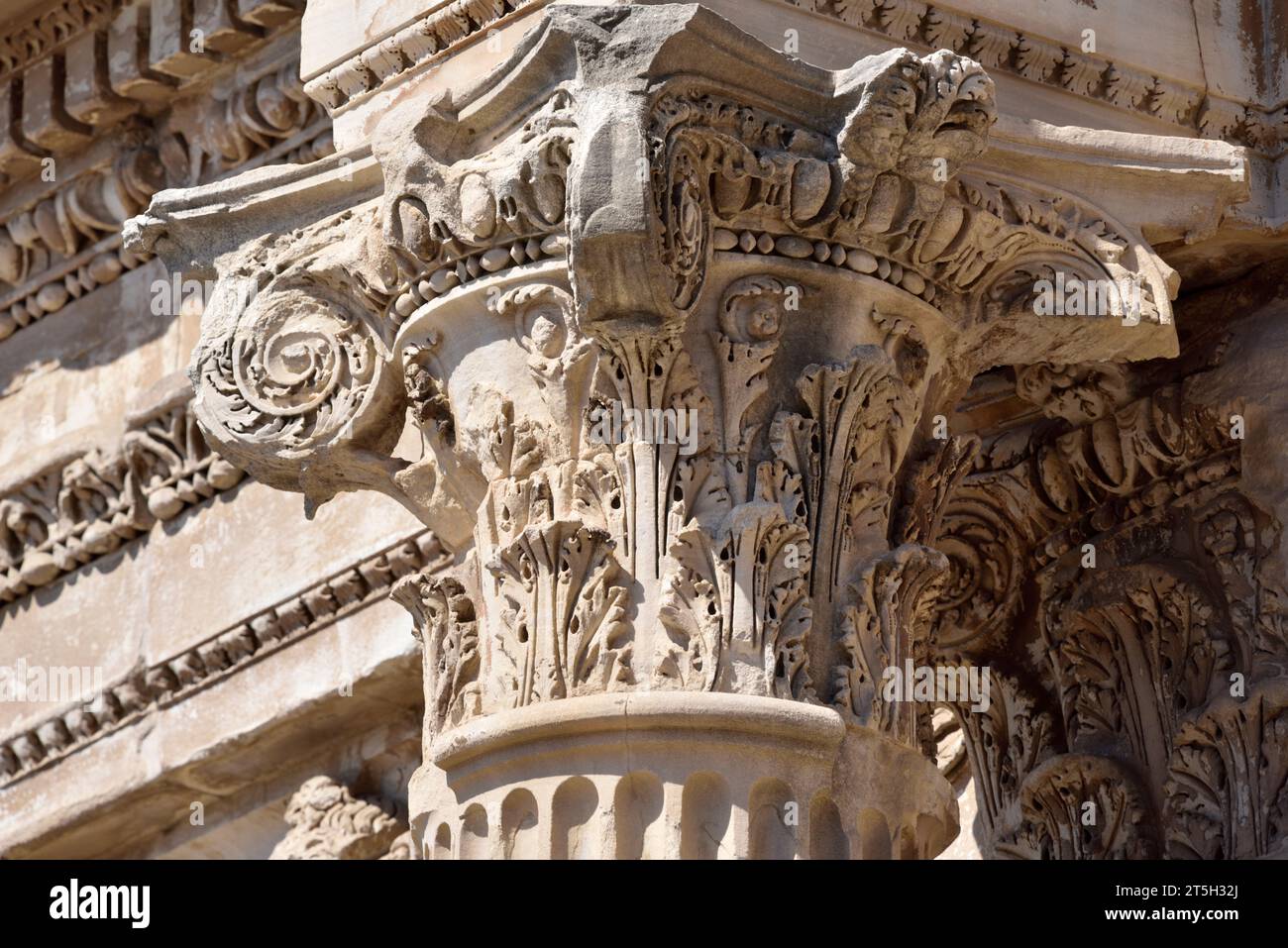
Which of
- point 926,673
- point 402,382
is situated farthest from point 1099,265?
point 402,382

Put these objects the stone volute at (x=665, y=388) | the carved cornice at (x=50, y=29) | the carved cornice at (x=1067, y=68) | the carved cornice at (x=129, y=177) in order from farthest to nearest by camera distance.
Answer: the carved cornice at (x=50, y=29) → the carved cornice at (x=129, y=177) → the carved cornice at (x=1067, y=68) → the stone volute at (x=665, y=388)

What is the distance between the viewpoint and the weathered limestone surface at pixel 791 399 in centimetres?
439

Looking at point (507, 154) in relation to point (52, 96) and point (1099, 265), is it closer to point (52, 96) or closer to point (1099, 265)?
point (1099, 265)

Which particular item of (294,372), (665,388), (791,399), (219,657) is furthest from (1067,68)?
(219,657)

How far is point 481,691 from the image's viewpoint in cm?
455

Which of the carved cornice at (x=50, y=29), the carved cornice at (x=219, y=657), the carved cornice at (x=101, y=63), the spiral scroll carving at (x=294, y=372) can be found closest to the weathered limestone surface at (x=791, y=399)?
the spiral scroll carving at (x=294, y=372)

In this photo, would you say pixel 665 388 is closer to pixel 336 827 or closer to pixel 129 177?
pixel 336 827

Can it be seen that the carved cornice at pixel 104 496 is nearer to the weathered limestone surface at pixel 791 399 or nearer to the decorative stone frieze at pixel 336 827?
the decorative stone frieze at pixel 336 827

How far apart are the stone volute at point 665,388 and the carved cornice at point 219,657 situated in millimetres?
1443

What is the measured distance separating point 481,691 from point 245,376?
74cm

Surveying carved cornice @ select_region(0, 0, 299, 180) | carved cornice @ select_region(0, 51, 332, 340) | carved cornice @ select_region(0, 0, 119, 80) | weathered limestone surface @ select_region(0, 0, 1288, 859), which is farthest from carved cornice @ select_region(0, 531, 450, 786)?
carved cornice @ select_region(0, 0, 119, 80)

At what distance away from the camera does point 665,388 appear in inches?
178

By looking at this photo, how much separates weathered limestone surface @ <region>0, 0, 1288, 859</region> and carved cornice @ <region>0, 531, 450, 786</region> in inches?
9.1

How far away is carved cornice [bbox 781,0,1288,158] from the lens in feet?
16.3
